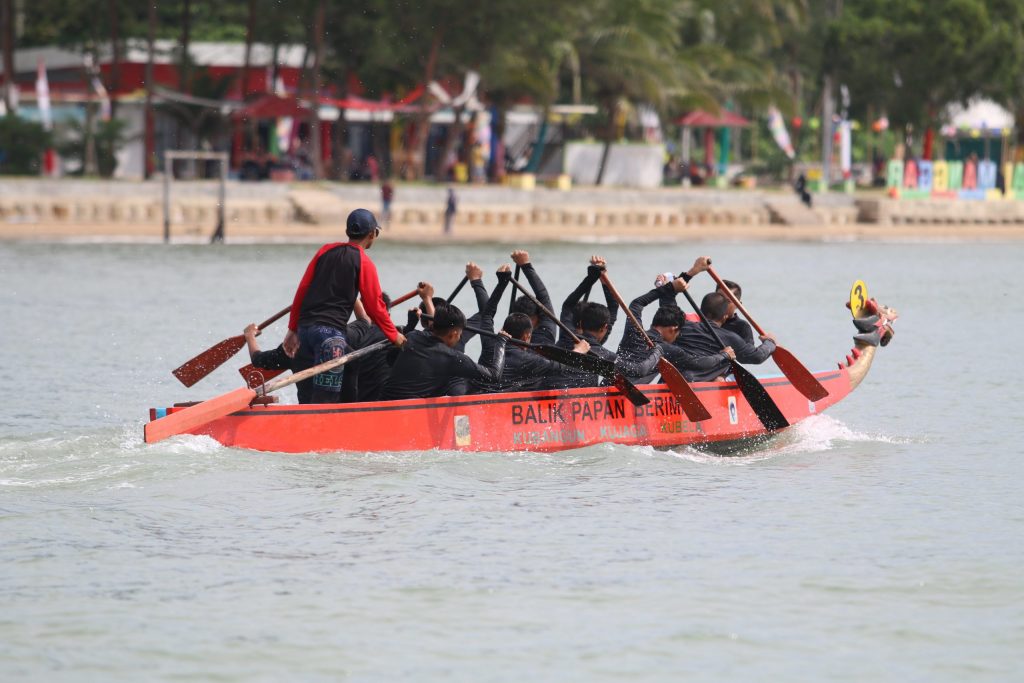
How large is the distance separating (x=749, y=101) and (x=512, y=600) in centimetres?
4877

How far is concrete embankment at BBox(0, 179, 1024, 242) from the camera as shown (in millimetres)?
42062

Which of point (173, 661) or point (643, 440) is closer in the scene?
point (173, 661)

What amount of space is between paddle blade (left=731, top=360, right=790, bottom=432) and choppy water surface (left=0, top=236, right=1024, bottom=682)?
22 cm

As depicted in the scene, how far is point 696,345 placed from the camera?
47.1ft

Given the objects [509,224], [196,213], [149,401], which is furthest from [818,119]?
[149,401]

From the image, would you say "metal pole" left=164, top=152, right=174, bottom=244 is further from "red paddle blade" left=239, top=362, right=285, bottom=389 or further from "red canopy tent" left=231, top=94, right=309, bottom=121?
"red paddle blade" left=239, top=362, right=285, bottom=389

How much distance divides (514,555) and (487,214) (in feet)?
118

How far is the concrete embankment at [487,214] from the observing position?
42.1 meters

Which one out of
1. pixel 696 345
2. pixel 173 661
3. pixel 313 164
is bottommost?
pixel 173 661

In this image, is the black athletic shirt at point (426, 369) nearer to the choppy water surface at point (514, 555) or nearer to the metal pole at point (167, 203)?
the choppy water surface at point (514, 555)

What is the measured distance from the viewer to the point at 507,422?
13.2 m

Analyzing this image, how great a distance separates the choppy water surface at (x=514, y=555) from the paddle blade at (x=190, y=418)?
32 cm

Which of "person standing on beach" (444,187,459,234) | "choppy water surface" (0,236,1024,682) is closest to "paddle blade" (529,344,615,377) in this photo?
"choppy water surface" (0,236,1024,682)

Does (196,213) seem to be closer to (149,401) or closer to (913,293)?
(913,293)
